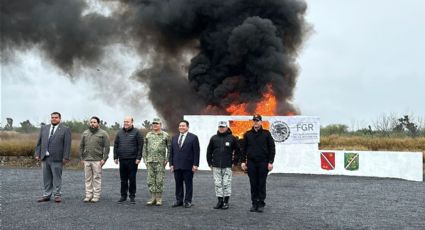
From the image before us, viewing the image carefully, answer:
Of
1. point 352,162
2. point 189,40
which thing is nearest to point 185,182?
point 352,162

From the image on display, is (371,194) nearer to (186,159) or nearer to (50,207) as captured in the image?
(186,159)

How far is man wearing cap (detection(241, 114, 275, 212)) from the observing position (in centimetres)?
891

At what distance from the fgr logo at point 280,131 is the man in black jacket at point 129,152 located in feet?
29.3

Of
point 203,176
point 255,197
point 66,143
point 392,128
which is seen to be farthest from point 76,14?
point 392,128

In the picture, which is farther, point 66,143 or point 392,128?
point 392,128

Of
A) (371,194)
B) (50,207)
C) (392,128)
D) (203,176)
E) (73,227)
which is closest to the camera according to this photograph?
(73,227)

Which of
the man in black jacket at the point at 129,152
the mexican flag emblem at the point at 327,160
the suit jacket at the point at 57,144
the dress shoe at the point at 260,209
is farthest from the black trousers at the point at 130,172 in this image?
the mexican flag emblem at the point at 327,160

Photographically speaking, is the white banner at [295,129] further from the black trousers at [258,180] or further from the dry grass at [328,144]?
the black trousers at [258,180]

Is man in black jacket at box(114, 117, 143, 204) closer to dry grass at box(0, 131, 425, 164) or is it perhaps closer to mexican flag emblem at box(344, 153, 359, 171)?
mexican flag emblem at box(344, 153, 359, 171)

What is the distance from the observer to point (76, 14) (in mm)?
27703

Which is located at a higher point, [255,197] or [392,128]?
[392,128]

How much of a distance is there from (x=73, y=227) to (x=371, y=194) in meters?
7.70

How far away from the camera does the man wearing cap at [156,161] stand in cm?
939

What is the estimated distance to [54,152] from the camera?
9453 mm
